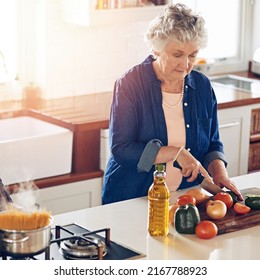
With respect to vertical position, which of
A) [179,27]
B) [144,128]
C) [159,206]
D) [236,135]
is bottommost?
[236,135]

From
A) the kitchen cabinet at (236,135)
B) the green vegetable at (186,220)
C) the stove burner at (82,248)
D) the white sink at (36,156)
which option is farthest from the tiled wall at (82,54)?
the stove burner at (82,248)

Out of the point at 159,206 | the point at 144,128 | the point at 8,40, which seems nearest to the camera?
the point at 159,206

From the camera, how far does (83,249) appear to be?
7.78 feet

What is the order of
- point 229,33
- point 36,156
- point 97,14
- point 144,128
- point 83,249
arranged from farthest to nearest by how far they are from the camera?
1. point 229,33
2. point 97,14
3. point 36,156
4. point 144,128
5. point 83,249

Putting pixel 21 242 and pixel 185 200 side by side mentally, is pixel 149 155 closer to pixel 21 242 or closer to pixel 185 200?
pixel 185 200

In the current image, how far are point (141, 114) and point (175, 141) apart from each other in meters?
0.19

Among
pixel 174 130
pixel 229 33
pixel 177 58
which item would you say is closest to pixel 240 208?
pixel 174 130

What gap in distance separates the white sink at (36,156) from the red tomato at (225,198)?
50.5 inches

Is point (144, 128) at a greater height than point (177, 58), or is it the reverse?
point (177, 58)

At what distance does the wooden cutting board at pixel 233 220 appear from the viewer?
8.68ft

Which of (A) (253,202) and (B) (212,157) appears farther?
(B) (212,157)

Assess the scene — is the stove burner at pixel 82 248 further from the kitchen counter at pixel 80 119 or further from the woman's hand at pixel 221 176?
the kitchen counter at pixel 80 119

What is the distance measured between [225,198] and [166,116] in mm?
520
